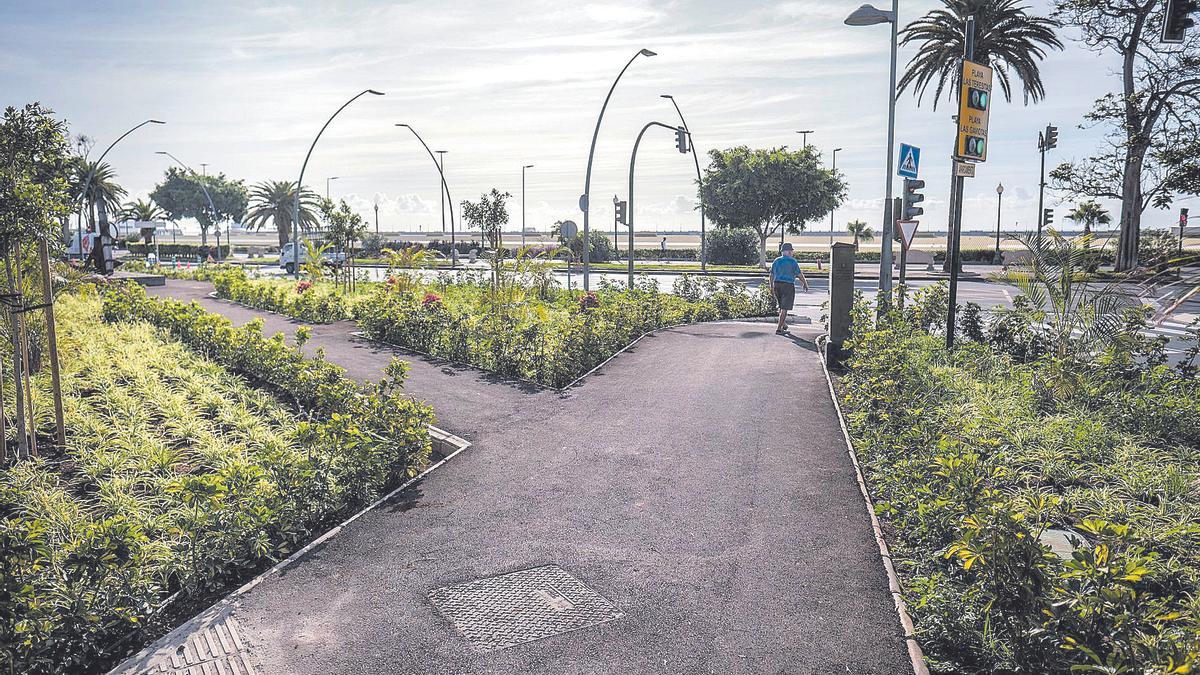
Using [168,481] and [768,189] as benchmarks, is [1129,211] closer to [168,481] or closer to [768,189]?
[768,189]

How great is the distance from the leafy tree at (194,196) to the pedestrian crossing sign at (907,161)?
89.1 metres

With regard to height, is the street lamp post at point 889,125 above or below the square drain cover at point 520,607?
above

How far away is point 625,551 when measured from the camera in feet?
17.8

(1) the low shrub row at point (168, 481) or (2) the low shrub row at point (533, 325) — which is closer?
(1) the low shrub row at point (168, 481)

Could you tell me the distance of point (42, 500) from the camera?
5.88 meters

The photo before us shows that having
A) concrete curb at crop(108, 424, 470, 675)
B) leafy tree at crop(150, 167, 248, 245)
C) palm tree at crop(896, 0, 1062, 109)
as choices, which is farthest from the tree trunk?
leafy tree at crop(150, 167, 248, 245)

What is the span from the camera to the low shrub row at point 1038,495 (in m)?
3.54

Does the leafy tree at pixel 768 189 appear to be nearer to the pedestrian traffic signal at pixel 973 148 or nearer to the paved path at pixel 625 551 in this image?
the pedestrian traffic signal at pixel 973 148

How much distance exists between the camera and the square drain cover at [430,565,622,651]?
4.40m

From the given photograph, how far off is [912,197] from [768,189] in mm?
27951

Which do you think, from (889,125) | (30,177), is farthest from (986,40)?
(30,177)

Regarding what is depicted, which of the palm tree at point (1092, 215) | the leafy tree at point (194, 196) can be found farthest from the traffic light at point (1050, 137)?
the leafy tree at point (194, 196)

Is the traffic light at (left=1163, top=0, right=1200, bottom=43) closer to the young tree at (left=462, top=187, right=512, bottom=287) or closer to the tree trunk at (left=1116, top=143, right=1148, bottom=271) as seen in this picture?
the tree trunk at (left=1116, top=143, right=1148, bottom=271)

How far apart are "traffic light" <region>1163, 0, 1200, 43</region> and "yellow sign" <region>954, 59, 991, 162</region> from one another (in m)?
2.46
